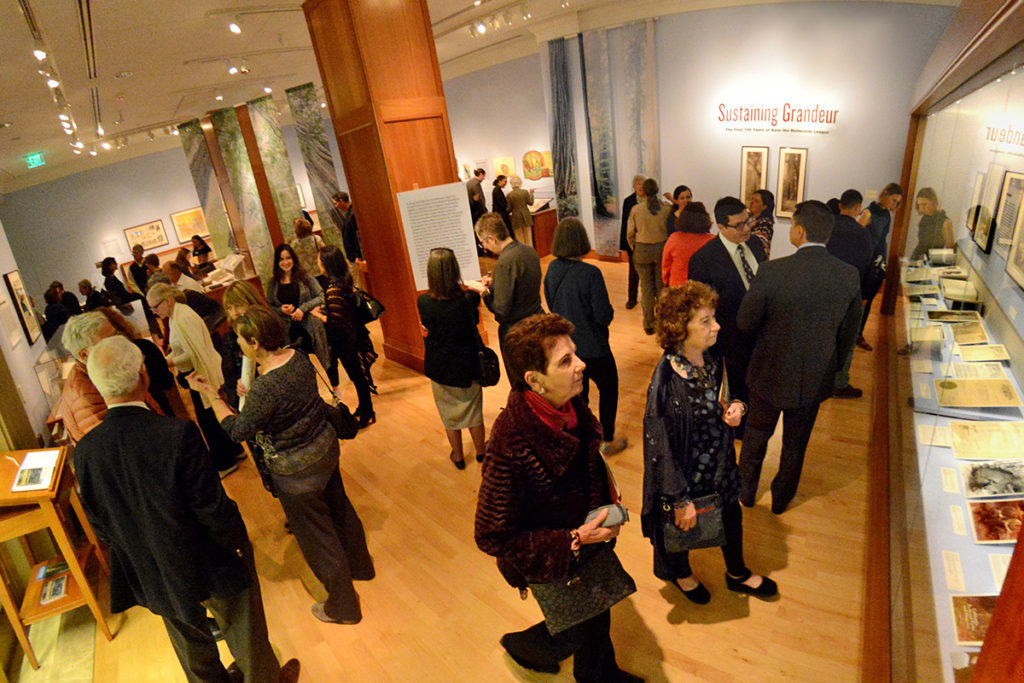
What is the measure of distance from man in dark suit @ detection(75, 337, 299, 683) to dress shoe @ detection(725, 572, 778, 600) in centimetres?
243

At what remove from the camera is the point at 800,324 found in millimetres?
2846

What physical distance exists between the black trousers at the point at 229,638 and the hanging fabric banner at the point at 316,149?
8.83 m

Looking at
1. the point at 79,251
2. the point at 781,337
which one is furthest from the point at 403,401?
the point at 79,251

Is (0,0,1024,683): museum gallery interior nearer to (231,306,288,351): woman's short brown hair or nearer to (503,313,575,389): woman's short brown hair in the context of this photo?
(503,313,575,389): woman's short brown hair

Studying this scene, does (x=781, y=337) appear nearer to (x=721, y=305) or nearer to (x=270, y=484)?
(x=721, y=305)

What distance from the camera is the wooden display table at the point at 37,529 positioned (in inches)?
113

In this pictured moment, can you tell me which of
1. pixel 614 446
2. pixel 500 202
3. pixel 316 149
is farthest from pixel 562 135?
pixel 614 446

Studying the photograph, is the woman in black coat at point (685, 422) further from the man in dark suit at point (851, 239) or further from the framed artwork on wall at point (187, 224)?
the framed artwork on wall at point (187, 224)

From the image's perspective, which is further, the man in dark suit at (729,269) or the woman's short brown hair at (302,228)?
the woman's short brown hair at (302,228)

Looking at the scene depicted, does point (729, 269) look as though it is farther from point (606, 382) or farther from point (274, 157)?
point (274, 157)

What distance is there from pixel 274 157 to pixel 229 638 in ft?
33.9

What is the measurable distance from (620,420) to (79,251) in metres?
16.9

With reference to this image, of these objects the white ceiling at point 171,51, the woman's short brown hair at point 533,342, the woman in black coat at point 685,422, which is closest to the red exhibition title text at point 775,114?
the white ceiling at point 171,51

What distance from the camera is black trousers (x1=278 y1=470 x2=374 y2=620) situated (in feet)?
9.12
